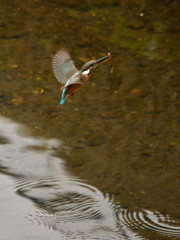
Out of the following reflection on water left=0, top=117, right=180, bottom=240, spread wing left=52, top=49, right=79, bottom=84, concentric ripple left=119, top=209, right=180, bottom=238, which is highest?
spread wing left=52, top=49, right=79, bottom=84

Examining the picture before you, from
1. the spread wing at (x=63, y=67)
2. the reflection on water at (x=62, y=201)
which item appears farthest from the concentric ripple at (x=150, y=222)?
the spread wing at (x=63, y=67)

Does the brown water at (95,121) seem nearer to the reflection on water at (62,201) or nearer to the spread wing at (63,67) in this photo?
the reflection on water at (62,201)

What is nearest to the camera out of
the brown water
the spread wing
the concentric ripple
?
the spread wing

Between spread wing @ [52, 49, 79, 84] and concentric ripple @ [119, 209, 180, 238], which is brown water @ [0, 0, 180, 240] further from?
spread wing @ [52, 49, 79, 84]

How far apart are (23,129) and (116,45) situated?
1.71 metres

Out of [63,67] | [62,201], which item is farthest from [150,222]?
[63,67]

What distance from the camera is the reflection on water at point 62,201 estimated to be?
3.11m

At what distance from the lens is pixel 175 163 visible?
145 inches

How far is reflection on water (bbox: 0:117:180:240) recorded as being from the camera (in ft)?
10.2

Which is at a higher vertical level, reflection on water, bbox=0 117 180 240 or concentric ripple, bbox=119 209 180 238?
concentric ripple, bbox=119 209 180 238

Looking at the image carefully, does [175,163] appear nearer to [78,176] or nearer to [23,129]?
[78,176]

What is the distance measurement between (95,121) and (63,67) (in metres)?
1.67

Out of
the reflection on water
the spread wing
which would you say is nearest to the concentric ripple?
the reflection on water

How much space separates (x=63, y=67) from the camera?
253cm
